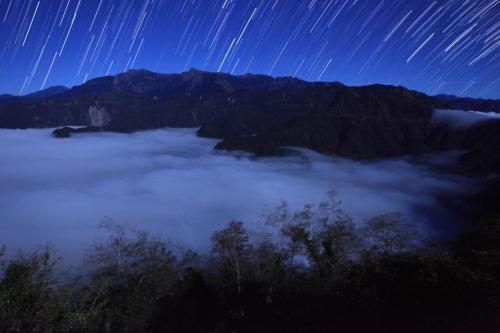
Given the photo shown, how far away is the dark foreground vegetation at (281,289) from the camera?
2780 cm

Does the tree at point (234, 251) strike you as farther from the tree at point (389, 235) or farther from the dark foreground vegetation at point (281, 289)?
the tree at point (389, 235)

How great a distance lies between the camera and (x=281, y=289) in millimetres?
47562

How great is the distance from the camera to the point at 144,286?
45531 mm

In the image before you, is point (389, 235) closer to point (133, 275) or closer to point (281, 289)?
point (281, 289)

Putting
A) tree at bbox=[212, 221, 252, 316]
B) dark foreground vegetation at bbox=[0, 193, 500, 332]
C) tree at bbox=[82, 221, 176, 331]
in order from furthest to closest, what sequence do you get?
1. tree at bbox=[212, 221, 252, 316]
2. tree at bbox=[82, 221, 176, 331]
3. dark foreground vegetation at bbox=[0, 193, 500, 332]

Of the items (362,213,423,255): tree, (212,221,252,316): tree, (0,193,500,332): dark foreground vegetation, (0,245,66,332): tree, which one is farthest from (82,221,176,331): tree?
(362,213,423,255): tree

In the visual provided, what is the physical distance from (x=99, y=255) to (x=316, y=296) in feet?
92.5

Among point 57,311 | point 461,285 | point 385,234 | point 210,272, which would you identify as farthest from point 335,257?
point 57,311

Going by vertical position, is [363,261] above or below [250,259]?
above

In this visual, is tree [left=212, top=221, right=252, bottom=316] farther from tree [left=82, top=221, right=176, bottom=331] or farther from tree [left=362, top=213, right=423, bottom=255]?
tree [left=362, top=213, right=423, bottom=255]

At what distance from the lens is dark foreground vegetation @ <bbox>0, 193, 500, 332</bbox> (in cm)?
2780

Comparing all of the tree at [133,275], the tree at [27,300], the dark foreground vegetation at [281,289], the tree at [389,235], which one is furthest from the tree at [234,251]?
the tree at [27,300]

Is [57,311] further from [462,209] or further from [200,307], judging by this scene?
[462,209]

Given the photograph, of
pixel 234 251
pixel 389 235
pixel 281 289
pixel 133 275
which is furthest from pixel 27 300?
pixel 389 235
